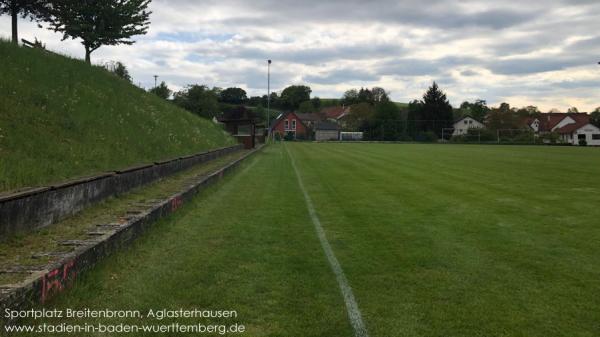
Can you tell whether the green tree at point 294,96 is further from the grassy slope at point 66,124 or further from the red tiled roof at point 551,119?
the grassy slope at point 66,124

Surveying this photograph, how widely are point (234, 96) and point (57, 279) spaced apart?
174 metres

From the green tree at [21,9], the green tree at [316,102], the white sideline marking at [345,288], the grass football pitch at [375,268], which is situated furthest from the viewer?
the green tree at [316,102]

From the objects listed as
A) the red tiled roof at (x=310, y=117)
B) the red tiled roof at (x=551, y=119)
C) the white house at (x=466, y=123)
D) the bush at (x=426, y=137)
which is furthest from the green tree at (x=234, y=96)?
the red tiled roof at (x=551, y=119)

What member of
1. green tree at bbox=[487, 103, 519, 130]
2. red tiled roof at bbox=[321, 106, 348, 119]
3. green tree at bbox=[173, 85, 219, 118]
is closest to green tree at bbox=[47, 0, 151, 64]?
green tree at bbox=[173, 85, 219, 118]

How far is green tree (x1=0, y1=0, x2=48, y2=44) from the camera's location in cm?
2698

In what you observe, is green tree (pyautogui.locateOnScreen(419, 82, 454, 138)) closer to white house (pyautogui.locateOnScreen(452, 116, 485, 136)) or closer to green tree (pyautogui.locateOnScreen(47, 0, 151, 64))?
white house (pyautogui.locateOnScreen(452, 116, 485, 136))

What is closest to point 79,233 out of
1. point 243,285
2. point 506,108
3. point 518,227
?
point 243,285

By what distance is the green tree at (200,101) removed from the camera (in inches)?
2859

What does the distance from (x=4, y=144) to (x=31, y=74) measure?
675cm

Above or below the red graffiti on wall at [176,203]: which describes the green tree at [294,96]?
above

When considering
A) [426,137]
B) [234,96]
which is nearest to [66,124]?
[426,137]

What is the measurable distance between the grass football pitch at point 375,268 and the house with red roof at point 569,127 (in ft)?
271

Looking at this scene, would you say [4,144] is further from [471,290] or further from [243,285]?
[471,290]

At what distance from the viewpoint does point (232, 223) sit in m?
9.02
